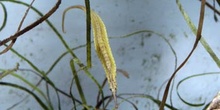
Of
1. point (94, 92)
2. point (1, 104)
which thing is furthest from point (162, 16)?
point (1, 104)

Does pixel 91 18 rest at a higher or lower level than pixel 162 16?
lower

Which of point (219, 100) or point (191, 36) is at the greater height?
point (191, 36)

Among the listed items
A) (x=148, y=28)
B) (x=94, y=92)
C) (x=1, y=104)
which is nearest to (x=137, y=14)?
(x=148, y=28)

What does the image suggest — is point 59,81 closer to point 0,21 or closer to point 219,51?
point 0,21

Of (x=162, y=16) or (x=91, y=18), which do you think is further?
(x=162, y=16)

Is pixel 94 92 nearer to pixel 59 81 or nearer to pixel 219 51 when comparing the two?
pixel 59 81

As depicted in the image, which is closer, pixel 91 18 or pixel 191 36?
pixel 91 18

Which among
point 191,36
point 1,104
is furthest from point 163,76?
point 1,104

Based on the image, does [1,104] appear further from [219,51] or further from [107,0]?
[219,51]
